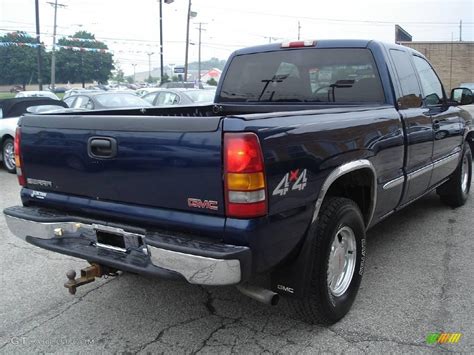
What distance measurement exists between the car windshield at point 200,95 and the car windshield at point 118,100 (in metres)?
1.20

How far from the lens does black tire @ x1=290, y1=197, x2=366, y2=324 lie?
298 centimetres

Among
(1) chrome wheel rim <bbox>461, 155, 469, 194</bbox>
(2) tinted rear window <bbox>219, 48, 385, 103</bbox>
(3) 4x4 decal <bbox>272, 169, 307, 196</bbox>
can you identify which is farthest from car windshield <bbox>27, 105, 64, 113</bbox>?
(3) 4x4 decal <bbox>272, 169, 307, 196</bbox>

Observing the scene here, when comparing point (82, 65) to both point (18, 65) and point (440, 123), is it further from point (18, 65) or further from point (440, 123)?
point (440, 123)

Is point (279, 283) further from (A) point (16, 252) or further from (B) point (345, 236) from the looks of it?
(A) point (16, 252)

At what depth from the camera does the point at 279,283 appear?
2936mm

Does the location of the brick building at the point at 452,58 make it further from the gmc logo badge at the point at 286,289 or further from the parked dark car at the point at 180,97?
the gmc logo badge at the point at 286,289

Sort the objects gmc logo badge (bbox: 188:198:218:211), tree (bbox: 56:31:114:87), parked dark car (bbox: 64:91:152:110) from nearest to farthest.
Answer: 1. gmc logo badge (bbox: 188:198:218:211)
2. parked dark car (bbox: 64:91:152:110)
3. tree (bbox: 56:31:114:87)

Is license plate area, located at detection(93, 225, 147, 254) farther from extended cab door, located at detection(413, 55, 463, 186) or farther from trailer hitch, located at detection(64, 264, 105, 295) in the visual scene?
extended cab door, located at detection(413, 55, 463, 186)

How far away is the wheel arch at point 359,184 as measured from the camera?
3.24 m

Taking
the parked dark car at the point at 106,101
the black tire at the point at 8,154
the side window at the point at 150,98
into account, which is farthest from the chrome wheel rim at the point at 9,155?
the side window at the point at 150,98

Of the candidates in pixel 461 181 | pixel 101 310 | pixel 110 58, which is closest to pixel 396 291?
pixel 101 310

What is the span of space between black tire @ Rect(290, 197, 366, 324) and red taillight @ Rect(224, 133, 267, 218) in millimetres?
570

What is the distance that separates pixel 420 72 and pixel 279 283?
3.04m

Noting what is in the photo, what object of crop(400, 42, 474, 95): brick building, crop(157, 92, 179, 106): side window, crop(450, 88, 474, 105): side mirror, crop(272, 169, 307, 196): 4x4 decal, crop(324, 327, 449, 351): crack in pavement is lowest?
crop(324, 327, 449, 351): crack in pavement
